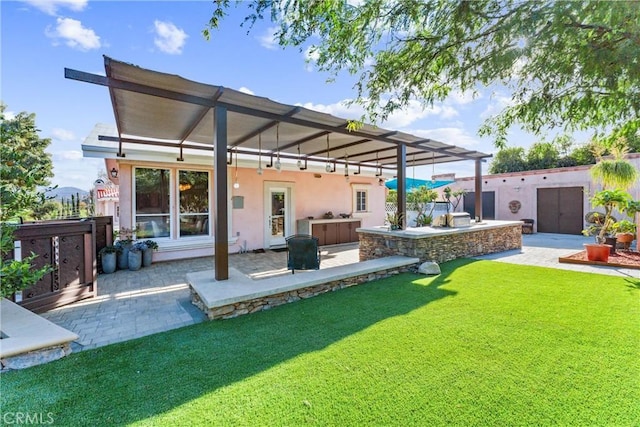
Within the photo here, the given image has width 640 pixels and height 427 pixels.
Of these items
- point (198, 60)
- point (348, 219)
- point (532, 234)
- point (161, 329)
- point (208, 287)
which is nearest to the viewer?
point (161, 329)

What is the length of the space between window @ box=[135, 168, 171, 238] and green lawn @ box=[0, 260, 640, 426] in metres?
5.40

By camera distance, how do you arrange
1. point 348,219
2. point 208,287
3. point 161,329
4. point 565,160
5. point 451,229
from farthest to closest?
point 565,160
point 348,219
point 451,229
point 208,287
point 161,329

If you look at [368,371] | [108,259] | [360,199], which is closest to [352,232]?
[360,199]

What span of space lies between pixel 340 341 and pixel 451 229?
573 centimetres

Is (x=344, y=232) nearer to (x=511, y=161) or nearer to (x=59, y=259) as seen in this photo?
(x=59, y=259)

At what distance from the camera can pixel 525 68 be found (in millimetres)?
3279

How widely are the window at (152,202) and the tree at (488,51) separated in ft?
20.4

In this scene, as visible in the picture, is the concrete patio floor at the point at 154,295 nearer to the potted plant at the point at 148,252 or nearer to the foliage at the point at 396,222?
the potted plant at the point at 148,252

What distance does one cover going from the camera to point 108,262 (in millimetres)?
6805

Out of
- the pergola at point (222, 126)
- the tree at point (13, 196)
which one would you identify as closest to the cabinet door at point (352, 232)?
the pergola at point (222, 126)

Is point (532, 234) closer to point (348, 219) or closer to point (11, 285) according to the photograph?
point (348, 219)

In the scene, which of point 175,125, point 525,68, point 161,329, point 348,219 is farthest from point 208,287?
point 348,219

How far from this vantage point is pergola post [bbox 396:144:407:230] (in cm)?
752

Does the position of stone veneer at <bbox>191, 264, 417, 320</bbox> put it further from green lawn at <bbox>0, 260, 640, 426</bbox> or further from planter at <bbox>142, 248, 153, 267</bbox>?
planter at <bbox>142, 248, 153, 267</bbox>
